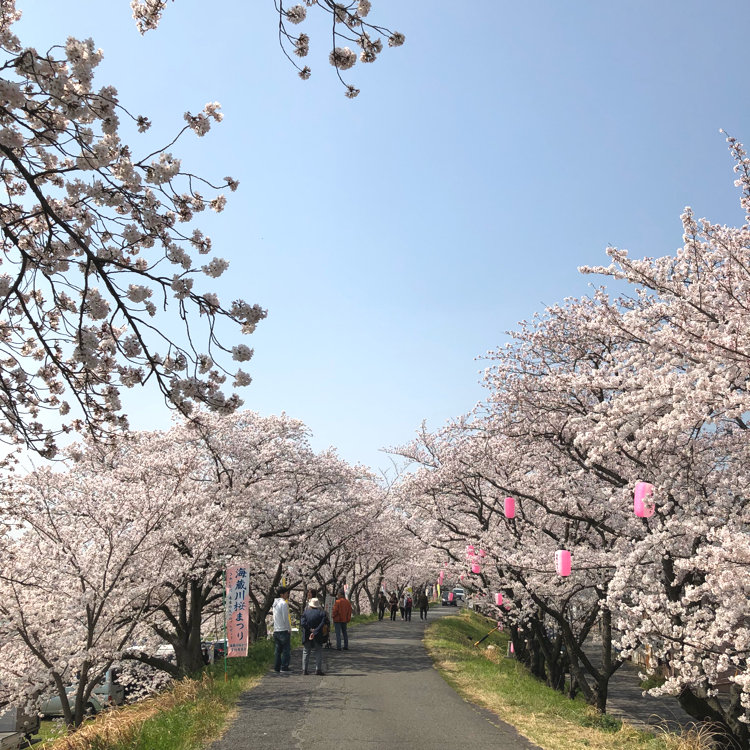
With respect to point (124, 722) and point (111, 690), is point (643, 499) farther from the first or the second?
point (111, 690)

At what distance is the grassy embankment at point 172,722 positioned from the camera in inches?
287

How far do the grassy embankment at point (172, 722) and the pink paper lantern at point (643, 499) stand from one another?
6549 mm

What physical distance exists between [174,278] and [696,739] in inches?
325


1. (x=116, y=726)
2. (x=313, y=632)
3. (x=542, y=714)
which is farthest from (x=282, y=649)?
(x=116, y=726)

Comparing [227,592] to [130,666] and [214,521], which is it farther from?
[130,666]

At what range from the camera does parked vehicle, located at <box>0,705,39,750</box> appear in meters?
15.5

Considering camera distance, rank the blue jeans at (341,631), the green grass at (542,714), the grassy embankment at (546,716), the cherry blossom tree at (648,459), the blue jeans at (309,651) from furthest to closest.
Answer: the blue jeans at (341,631) < the blue jeans at (309,651) < the green grass at (542,714) < the grassy embankment at (546,716) < the cherry blossom tree at (648,459)

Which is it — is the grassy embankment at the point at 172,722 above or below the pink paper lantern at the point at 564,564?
below

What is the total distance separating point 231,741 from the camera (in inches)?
301

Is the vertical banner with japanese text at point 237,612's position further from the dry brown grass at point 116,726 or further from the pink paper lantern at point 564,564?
the pink paper lantern at point 564,564

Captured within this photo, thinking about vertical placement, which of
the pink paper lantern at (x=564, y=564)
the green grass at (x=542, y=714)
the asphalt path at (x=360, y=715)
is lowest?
the green grass at (x=542, y=714)

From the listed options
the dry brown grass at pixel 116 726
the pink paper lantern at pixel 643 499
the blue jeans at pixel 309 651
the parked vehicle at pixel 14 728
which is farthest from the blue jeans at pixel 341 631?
the pink paper lantern at pixel 643 499

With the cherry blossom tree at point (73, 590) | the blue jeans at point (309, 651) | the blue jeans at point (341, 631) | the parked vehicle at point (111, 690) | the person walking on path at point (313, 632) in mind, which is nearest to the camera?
the cherry blossom tree at point (73, 590)

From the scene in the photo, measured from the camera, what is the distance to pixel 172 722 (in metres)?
8.20
